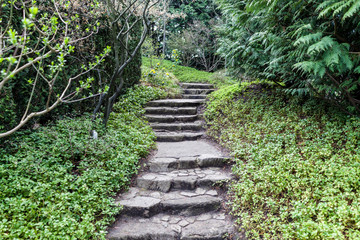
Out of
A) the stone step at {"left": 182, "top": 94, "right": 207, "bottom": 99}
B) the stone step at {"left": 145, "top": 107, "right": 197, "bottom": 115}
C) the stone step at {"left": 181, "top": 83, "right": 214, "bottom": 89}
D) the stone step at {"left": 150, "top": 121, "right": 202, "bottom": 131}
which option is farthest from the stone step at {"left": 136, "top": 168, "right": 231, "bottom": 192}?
the stone step at {"left": 181, "top": 83, "right": 214, "bottom": 89}

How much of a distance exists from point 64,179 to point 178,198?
64.1 inches

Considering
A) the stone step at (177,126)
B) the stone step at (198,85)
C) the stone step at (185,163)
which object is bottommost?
the stone step at (185,163)

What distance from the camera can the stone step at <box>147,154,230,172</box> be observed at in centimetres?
410

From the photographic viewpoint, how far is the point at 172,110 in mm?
6695

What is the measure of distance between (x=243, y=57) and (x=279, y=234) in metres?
3.99

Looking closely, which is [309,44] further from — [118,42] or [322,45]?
[118,42]

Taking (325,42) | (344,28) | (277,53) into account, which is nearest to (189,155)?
(277,53)

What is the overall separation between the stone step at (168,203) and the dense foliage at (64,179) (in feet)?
0.77

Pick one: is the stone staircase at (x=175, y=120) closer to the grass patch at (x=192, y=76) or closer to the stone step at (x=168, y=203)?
the stone step at (x=168, y=203)

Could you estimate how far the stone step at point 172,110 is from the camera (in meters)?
6.62

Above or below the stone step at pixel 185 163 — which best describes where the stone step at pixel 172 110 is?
above

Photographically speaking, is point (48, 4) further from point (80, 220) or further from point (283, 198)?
point (283, 198)

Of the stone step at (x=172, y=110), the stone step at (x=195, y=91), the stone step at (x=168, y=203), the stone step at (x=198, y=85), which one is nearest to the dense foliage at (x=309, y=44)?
the stone step at (x=172, y=110)

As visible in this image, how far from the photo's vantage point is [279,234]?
97.0 inches
